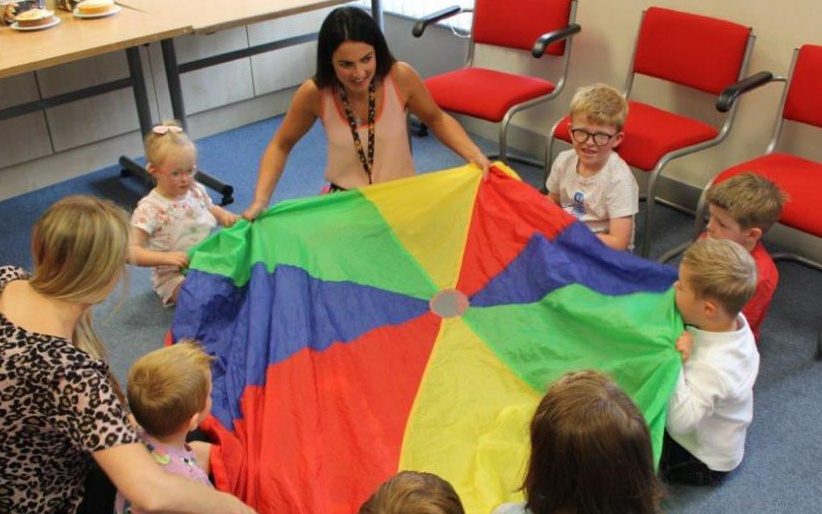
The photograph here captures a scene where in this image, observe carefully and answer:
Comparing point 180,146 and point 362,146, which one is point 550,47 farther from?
point 180,146

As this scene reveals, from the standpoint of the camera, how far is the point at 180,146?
114 inches

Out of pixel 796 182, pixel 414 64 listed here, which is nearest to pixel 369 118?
pixel 796 182

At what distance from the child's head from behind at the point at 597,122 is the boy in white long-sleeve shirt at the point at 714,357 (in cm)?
78

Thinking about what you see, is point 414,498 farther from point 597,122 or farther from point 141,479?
point 597,122

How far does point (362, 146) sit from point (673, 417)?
1429mm

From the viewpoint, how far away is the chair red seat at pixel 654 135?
3.25 meters

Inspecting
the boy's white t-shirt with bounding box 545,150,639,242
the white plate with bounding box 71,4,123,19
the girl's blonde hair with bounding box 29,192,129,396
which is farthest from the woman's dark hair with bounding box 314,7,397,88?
the white plate with bounding box 71,4,123,19

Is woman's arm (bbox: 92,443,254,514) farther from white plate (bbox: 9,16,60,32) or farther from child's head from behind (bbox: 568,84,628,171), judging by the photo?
white plate (bbox: 9,16,60,32)

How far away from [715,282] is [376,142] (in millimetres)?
1314

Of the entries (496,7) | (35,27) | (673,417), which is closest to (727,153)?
(496,7)

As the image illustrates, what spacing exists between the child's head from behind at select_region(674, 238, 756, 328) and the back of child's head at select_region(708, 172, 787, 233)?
462 millimetres

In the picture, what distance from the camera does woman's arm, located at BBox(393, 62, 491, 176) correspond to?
114 inches

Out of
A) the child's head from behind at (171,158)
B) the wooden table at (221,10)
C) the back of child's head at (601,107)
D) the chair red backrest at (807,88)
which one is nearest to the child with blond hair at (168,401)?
the child's head from behind at (171,158)

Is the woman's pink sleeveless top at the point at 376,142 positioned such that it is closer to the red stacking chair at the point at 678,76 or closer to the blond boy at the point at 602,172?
the blond boy at the point at 602,172
